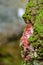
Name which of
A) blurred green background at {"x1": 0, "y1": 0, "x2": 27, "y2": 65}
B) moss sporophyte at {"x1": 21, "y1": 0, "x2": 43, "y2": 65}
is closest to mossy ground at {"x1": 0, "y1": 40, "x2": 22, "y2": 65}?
blurred green background at {"x1": 0, "y1": 0, "x2": 27, "y2": 65}

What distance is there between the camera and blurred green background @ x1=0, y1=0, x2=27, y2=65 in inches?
158

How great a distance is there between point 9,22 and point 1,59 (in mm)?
1317

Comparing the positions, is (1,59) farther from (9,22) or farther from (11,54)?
(9,22)

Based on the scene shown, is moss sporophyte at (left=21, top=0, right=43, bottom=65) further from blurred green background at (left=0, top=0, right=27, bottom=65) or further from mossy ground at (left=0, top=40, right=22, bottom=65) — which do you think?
mossy ground at (left=0, top=40, right=22, bottom=65)

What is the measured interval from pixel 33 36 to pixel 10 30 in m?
3.71

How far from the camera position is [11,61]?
12.8 feet

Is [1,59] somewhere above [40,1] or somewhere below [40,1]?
below

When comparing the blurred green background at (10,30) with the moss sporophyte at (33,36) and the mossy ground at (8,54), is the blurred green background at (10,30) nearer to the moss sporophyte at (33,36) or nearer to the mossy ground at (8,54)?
the mossy ground at (8,54)

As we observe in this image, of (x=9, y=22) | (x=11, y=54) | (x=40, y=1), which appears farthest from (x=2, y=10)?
(x=40, y=1)

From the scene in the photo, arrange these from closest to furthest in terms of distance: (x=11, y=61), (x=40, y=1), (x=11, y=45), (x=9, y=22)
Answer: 1. (x=40, y=1)
2. (x=11, y=61)
3. (x=11, y=45)
4. (x=9, y=22)

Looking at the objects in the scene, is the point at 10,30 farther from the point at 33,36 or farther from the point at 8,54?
the point at 33,36

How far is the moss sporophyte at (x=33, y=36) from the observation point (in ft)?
3.65

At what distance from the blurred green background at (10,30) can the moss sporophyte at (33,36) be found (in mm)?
2360

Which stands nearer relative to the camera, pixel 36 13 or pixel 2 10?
pixel 36 13
